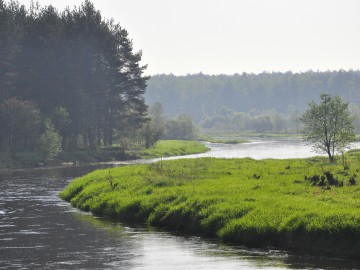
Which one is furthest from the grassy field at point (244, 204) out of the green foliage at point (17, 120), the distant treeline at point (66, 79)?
the distant treeline at point (66, 79)

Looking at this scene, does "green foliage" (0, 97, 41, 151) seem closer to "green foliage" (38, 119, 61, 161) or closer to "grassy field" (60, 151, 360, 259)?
"green foliage" (38, 119, 61, 161)

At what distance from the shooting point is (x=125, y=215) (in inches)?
1721

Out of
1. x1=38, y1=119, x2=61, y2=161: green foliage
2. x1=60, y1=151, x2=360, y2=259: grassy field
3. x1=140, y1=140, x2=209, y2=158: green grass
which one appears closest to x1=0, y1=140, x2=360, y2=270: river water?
x1=60, y1=151, x2=360, y2=259: grassy field

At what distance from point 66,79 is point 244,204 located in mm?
96277

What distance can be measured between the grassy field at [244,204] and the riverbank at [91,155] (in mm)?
44905

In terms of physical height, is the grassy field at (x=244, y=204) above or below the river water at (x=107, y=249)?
above

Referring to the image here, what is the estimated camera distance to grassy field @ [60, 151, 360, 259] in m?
30.8

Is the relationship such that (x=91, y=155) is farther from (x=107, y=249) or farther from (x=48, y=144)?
(x=107, y=249)

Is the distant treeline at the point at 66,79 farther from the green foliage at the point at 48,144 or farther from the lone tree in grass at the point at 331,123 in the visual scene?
the lone tree in grass at the point at 331,123

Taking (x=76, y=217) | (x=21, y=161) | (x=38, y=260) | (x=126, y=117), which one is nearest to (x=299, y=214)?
(x=38, y=260)

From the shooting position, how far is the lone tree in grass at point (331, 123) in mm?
84812

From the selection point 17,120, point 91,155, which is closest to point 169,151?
point 91,155

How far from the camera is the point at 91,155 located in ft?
391

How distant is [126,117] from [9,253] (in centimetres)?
10810
